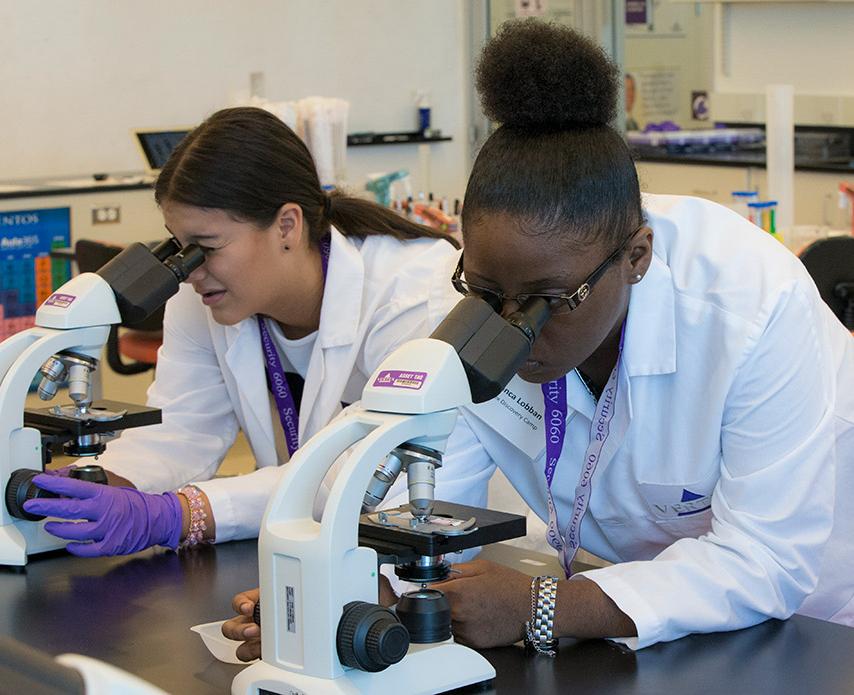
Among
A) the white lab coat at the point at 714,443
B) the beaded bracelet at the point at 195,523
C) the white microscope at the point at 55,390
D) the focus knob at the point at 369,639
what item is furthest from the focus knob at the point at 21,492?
the focus knob at the point at 369,639

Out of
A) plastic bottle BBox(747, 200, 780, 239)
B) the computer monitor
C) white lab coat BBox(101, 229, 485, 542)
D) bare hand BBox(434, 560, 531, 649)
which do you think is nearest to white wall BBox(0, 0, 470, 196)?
the computer monitor

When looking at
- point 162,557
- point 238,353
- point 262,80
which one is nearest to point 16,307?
point 262,80

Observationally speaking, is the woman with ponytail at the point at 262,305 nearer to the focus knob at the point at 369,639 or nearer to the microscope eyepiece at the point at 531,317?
the microscope eyepiece at the point at 531,317

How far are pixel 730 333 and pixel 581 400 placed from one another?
226mm

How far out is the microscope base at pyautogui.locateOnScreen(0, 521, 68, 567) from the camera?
1647 mm

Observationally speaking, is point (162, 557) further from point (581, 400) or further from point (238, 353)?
point (581, 400)

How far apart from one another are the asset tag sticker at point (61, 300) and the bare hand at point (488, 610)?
669 millimetres

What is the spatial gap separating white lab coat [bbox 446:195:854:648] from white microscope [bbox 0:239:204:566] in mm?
504

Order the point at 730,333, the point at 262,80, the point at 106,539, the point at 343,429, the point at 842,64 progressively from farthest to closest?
the point at 262,80 → the point at 842,64 → the point at 106,539 → the point at 730,333 → the point at 343,429

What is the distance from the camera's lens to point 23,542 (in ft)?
5.44

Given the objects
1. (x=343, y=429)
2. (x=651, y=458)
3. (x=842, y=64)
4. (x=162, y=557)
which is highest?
(x=842, y=64)

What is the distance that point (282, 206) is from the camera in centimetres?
202

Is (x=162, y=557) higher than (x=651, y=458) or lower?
lower

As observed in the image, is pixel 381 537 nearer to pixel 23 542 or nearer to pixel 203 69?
pixel 23 542
